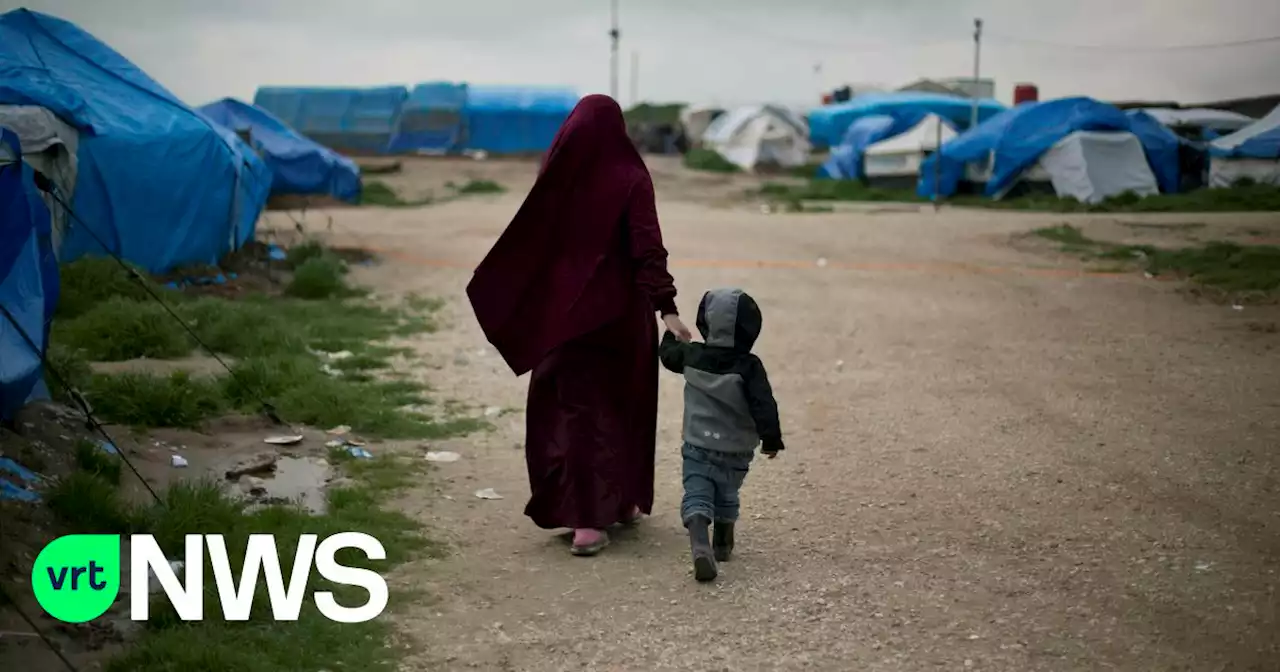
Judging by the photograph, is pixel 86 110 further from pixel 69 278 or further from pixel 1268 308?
pixel 1268 308

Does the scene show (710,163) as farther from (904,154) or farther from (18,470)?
(18,470)

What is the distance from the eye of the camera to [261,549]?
188 inches

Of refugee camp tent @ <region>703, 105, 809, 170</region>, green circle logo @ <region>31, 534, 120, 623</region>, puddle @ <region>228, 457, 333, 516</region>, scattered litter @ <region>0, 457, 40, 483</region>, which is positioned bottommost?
puddle @ <region>228, 457, 333, 516</region>

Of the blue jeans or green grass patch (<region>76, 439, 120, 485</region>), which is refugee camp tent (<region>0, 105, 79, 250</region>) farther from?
the blue jeans

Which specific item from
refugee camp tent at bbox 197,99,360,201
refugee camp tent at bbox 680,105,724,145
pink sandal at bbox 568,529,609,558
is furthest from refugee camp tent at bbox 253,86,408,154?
pink sandal at bbox 568,529,609,558

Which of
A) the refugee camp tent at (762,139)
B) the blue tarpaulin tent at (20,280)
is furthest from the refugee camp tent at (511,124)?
the blue tarpaulin tent at (20,280)

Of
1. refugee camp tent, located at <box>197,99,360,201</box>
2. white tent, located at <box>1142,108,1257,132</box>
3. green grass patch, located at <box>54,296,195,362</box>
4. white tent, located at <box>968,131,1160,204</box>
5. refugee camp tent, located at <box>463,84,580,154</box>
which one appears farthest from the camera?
refugee camp tent, located at <box>463,84,580,154</box>

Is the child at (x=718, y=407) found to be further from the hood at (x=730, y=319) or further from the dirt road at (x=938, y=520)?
the dirt road at (x=938, y=520)

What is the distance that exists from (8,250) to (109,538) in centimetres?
182

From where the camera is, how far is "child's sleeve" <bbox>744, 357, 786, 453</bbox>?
452 cm

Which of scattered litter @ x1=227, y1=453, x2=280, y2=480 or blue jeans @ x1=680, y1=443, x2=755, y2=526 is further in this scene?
scattered litter @ x1=227, y1=453, x2=280, y2=480

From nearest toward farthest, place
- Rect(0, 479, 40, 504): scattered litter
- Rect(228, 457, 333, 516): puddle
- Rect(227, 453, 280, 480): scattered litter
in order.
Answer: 1. Rect(0, 479, 40, 504): scattered litter
2. Rect(228, 457, 333, 516): puddle
3. Rect(227, 453, 280, 480): scattered litter

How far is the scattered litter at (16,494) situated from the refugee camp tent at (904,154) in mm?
26414

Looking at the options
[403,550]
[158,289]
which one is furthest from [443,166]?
[403,550]
